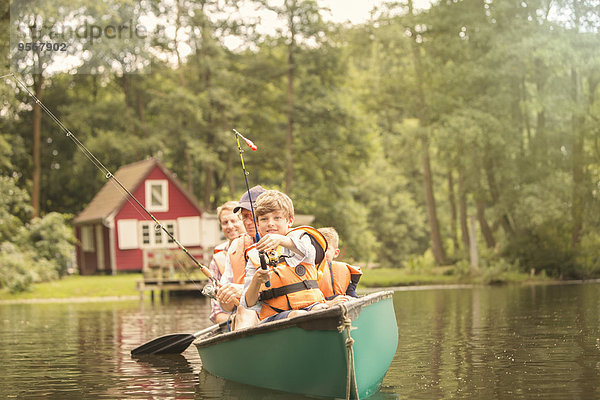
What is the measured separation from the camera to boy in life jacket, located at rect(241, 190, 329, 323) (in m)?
6.99

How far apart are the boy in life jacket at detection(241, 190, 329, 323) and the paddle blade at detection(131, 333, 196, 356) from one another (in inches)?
195

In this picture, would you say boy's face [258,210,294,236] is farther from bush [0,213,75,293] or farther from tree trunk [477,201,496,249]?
tree trunk [477,201,496,249]

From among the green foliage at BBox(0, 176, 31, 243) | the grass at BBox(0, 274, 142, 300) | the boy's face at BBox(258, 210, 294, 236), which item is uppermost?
the green foliage at BBox(0, 176, 31, 243)

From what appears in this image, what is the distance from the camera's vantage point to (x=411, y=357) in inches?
429

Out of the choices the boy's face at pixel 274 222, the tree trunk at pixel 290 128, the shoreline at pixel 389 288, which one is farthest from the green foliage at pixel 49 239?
the boy's face at pixel 274 222

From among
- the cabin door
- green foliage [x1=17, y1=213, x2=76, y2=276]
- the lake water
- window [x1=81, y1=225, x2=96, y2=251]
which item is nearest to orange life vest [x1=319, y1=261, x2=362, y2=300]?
the lake water

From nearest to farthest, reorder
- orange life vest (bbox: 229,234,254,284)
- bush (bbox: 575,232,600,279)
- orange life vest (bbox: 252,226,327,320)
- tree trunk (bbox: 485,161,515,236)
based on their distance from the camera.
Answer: orange life vest (bbox: 252,226,327,320) → orange life vest (bbox: 229,234,254,284) → bush (bbox: 575,232,600,279) → tree trunk (bbox: 485,161,515,236)

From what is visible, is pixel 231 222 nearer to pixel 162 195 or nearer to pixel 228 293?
pixel 228 293

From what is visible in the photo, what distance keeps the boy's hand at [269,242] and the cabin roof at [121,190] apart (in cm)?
3109

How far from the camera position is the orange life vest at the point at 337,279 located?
332 inches

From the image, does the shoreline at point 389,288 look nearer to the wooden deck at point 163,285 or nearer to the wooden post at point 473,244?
the wooden deck at point 163,285

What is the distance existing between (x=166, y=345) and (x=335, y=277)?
15.3 ft

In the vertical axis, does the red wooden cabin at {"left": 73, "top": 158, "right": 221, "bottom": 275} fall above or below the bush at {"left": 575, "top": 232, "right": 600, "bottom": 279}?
above

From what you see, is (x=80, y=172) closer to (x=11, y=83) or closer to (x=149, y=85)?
(x=149, y=85)
